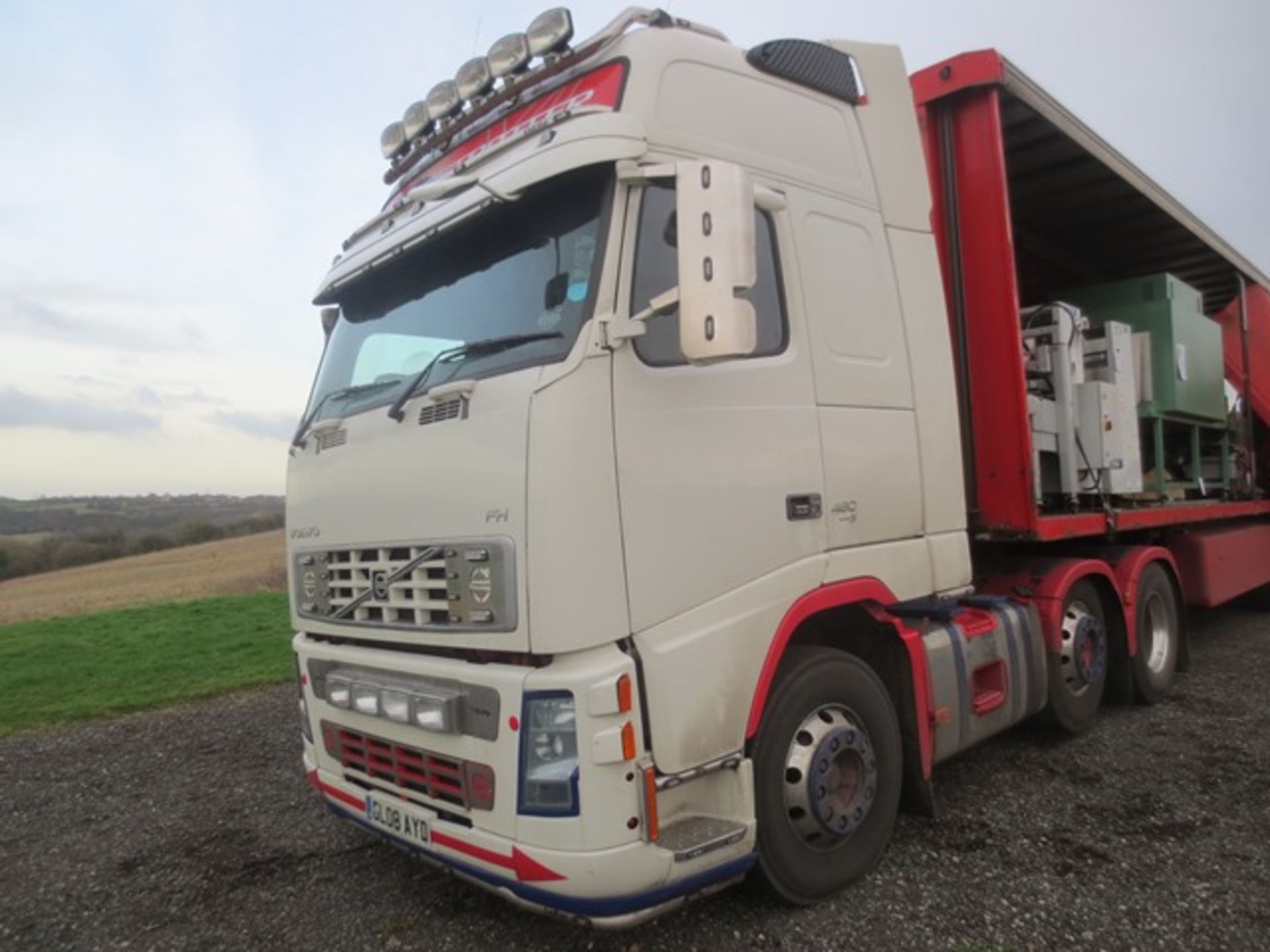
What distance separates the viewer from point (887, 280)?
3807 mm

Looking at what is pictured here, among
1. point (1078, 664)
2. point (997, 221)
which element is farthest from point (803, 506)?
point (1078, 664)

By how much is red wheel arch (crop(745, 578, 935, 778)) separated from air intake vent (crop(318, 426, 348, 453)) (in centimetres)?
183

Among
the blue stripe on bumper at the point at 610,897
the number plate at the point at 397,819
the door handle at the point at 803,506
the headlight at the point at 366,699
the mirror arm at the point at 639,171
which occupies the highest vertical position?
the mirror arm at the point at 639,171

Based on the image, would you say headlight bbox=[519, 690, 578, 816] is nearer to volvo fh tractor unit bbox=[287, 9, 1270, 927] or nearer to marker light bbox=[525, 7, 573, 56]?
volvo fh tractor unit bbox=[287, 9, 1270, 927]

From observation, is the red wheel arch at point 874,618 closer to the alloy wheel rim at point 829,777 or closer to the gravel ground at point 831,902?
the alloy wheel rim at point 829,777

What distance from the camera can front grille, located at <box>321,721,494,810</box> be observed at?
274cm

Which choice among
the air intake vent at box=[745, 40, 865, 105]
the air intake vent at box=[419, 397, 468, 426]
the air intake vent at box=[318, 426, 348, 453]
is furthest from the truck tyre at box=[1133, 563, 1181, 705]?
the air intake vent at box=[318, 426, 348, 453]

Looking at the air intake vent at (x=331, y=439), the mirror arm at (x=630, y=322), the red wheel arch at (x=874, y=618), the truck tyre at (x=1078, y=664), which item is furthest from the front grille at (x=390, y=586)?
the truck tyre at (x=1078, y=664)

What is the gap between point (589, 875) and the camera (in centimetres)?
252

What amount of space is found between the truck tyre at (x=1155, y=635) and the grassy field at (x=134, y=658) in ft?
24.6

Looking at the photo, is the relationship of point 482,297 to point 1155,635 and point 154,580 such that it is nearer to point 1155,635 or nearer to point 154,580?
point 1155,635

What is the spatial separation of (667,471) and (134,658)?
943 cm

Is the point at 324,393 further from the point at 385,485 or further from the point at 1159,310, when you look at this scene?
the point at 1159,310

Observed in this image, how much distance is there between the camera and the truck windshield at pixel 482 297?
2.81 m
